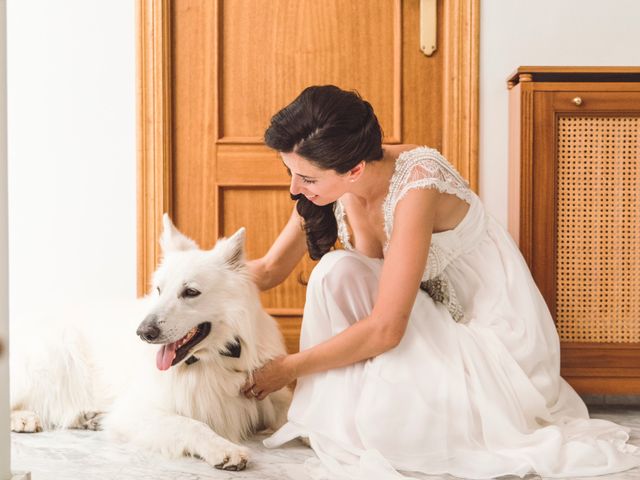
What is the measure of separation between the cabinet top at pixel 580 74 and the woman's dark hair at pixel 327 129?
2.64 feet

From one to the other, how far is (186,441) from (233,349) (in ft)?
0.91

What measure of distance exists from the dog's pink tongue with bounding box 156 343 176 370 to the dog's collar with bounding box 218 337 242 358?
0.14 meters

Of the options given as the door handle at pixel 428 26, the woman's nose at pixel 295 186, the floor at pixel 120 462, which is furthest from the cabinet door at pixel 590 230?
the woman's nose at pixel 295 186

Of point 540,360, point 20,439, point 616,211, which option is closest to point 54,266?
point 20,439

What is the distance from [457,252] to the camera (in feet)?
6.51

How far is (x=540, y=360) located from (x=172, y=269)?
42.3 inches

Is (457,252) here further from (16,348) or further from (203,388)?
(16,348)

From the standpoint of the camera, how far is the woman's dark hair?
1.70 m

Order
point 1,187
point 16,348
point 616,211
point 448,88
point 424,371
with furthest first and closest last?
point 448,88
point 616,211
point 16,348
point 424,371
point 1,187

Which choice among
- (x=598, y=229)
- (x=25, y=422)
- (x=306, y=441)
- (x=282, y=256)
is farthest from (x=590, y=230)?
(x=25, y=422)

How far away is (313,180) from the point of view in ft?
5.87

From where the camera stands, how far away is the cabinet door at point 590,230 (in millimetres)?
2264

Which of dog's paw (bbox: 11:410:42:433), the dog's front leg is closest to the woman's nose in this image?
the dog's front leg

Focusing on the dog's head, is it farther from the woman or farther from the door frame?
the door frame
